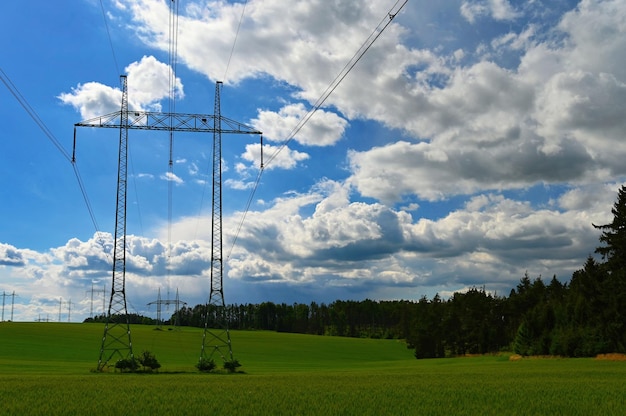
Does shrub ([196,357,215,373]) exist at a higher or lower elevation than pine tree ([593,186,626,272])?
lower

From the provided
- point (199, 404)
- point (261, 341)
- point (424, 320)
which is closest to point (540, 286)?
point (424, 320)

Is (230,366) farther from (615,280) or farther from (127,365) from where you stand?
(615,280)

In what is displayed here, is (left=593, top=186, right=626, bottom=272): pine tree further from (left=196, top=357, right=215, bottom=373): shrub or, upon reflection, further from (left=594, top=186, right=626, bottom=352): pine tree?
(left=196, top=357, right=215, bottom=373): shrub

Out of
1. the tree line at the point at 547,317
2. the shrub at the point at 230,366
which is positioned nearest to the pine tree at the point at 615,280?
the tree line at the point at 547,317

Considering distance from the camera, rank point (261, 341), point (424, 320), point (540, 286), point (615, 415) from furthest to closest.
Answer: point (261, 341) → point (424, 320) → point (540, 286) → point (615, 415)

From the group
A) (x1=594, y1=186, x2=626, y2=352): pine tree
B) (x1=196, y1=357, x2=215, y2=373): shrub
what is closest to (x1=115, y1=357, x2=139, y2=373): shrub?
(x1=196, y1=357, x2=215, y2=373): shrub

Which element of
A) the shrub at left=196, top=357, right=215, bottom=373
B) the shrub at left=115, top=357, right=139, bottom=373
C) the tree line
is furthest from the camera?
the tree line

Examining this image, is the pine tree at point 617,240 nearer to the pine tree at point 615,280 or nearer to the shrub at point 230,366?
the pine tree at point 615,280

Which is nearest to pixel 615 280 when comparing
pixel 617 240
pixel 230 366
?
pixel 617 240

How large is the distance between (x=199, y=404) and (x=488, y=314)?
4885 inches

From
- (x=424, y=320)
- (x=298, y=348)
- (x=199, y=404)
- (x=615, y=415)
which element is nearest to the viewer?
(x=615, y=415)

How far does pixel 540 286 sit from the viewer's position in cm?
13888

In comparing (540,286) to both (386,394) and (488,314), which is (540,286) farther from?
(386,394)

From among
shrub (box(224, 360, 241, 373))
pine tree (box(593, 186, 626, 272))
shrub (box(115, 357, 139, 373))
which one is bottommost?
shrub (box(224, 360, 241, 373))
